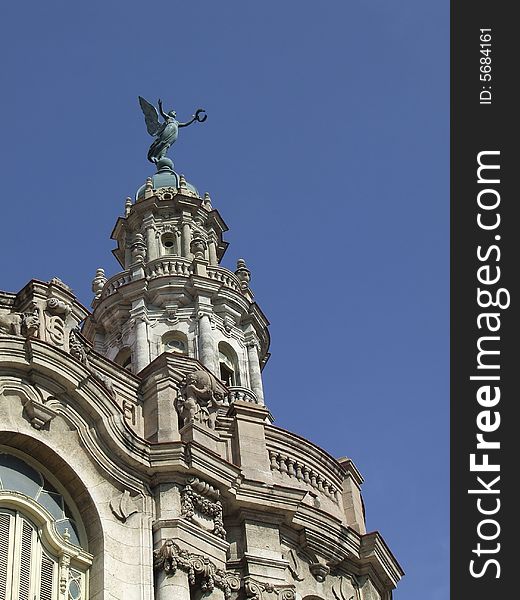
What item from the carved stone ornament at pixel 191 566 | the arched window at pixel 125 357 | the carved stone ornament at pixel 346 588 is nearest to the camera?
the carved stone ornament at pixel 191 566

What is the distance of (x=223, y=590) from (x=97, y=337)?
1352cm

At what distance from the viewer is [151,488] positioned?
851 inches

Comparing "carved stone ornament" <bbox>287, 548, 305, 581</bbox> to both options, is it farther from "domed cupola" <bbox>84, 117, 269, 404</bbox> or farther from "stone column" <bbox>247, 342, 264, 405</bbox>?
"stone column" <bbox>247, 342, 264, 405</bbox>

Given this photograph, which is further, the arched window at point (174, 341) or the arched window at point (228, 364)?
the arched window at point (228, 364)

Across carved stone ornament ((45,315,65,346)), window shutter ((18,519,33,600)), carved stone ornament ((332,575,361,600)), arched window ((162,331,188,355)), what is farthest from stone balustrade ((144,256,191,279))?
window shutter ((18,519,33,600))

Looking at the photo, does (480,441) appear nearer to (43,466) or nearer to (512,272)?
(512,272)

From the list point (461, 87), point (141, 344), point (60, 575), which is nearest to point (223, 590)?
point (60, 575)

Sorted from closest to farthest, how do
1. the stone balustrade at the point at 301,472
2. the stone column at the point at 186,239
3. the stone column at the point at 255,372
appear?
the stone balustrade at the point at 301,472, the stone column at the point at 255,372, the stone column at the point at 186,239

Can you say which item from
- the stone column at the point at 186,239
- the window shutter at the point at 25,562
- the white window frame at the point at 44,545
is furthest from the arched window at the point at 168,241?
the window shutter at the point at 25,562

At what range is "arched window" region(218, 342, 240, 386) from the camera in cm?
3275

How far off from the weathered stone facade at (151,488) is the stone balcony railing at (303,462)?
1.2 inches

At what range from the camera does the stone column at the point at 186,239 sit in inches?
1371

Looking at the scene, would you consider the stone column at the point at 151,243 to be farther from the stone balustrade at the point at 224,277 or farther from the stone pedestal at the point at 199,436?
the stone pedestal at the point at 199,436

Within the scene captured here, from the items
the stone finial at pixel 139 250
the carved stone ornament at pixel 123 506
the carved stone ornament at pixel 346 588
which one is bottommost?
the carved stone ornament at pixel 346 588
